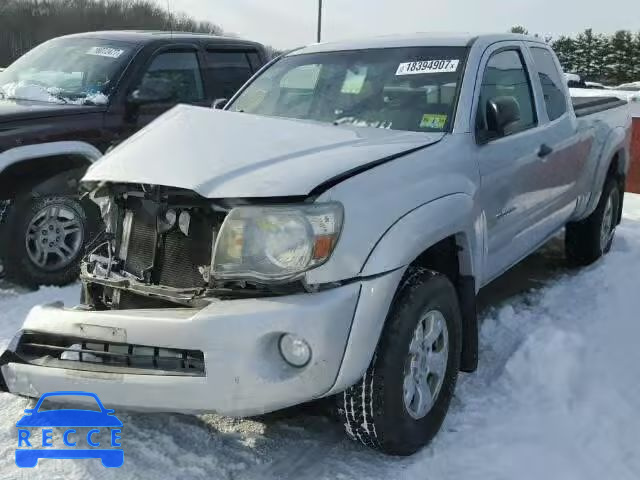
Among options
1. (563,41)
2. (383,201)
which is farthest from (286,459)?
(563,41)

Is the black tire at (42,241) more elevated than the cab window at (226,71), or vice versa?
the cab window at (226,71)

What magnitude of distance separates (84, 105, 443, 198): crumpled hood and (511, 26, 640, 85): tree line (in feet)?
194

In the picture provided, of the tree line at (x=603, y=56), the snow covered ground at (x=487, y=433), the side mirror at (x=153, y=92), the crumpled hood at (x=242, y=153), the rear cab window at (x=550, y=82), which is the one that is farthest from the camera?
the tree line at (x=603, y=56)


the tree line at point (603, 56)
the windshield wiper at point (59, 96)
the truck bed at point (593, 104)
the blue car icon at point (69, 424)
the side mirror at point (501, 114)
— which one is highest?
the windshield wiper at point (59, 96)

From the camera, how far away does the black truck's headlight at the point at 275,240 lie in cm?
245

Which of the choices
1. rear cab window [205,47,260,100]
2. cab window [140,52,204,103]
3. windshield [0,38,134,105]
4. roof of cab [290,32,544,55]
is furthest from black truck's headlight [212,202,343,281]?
rear cab window [205,47,260,100]

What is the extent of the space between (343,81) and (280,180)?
1.54 meters

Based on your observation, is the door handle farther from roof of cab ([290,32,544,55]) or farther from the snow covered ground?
the snow covered ground

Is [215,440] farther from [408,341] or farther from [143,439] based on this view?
[408,341]

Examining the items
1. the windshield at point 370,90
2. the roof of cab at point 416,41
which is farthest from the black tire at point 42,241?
the roof of cab at point 416,41

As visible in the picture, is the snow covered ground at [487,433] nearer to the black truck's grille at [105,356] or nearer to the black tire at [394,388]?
the black tire at [394,388]

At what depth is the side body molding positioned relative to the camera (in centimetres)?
462

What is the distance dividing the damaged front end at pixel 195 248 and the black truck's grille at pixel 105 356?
8.3 inches

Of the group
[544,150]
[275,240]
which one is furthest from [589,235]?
[275,240]
